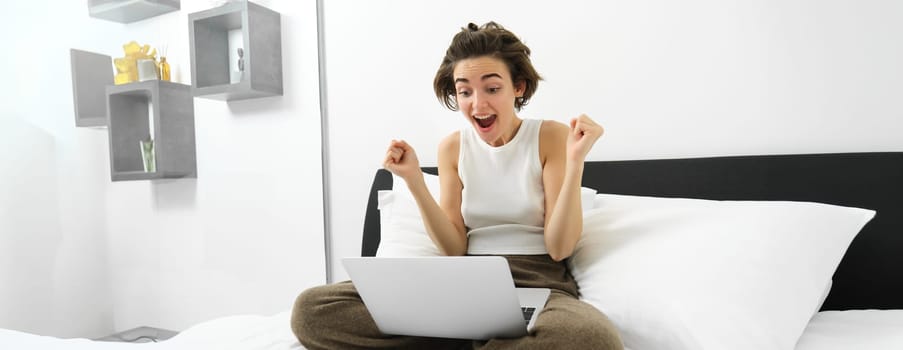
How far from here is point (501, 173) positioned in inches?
53.0

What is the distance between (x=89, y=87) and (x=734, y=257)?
147cm

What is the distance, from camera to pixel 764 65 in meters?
1.46

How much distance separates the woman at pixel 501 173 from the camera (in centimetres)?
119

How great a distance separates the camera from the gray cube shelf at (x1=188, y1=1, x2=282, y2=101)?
1.84m

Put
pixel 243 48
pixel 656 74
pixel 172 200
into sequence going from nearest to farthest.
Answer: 1. pixel 656 74
2. pixel 172 200
3. pixel 243 48

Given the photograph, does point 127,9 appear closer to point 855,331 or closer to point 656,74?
point 656,74

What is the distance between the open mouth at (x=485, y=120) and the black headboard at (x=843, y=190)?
52 centimetres

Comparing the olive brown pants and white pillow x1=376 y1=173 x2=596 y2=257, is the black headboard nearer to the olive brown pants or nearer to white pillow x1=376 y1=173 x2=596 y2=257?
white pillow x1=376 y1=173 x2=596 y2=257

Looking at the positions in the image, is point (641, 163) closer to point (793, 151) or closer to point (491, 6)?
point (793, 151)

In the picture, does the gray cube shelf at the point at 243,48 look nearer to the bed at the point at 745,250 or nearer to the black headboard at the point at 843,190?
the bed at the point at 745,250

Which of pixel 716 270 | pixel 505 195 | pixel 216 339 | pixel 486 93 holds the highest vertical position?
pixel 486 93

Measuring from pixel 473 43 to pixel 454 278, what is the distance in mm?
626

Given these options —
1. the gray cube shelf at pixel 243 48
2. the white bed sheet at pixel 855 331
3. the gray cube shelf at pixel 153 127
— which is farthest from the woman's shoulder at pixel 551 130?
the gray cube shelf at pixel 243 48

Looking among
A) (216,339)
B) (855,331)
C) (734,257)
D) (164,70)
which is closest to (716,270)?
(734,257)
